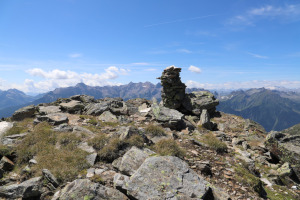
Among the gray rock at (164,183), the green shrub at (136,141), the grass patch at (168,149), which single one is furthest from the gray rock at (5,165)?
the grass patch at (168,149)

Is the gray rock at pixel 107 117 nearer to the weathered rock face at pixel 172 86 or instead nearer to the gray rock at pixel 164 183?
the gray rock at pixel 164 183

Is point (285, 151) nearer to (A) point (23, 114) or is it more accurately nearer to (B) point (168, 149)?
(B) point (168, 149)

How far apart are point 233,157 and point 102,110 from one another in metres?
19.4

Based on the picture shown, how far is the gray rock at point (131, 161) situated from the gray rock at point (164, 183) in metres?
1.10

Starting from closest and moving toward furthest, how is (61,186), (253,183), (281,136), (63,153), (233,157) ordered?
1. (61,186)
2. (253,183)
3. (63,153)
4. (233,157)
5. (281,136)

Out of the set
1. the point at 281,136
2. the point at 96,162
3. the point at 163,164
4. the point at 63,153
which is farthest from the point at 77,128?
the point at 281,136

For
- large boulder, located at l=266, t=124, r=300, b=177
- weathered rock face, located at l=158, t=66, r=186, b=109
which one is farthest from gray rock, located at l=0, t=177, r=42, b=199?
weathered rock face, located at l=158, t=66, r=186, b=109

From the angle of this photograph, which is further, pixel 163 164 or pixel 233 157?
pixel 233 157

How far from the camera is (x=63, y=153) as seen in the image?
11.1 meters

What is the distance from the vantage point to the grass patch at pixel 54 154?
932cm

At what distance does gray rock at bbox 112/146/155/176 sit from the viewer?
949 cm

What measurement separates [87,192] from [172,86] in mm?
31051

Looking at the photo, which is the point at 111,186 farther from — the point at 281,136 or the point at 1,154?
the point at 281,136

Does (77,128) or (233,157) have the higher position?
(77,128)
